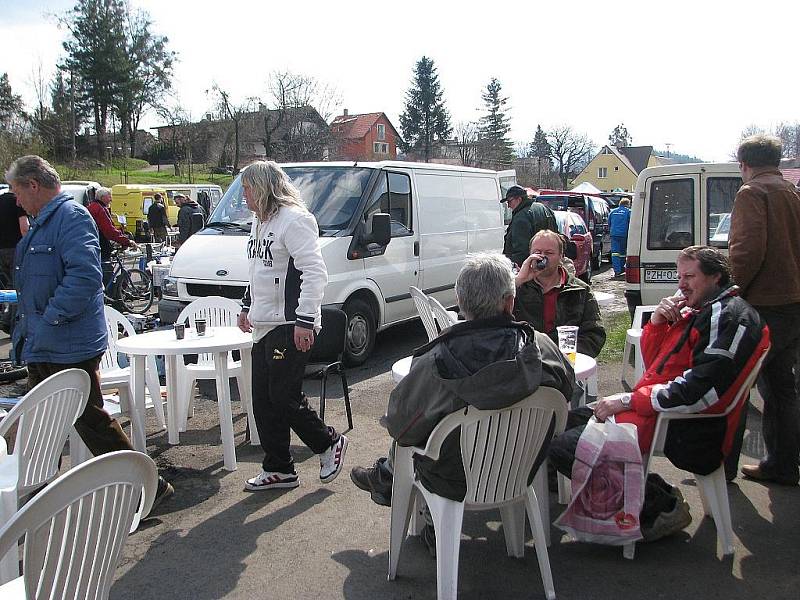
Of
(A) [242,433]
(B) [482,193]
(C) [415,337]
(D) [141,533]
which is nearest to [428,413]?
(D) [141,533]

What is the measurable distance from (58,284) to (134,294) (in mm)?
8817

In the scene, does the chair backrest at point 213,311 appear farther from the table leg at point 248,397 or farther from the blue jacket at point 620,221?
the blue jacket at point 620,221

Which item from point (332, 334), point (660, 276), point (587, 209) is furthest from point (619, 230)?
point (332, 334)

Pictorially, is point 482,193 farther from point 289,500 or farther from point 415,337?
point 289,500

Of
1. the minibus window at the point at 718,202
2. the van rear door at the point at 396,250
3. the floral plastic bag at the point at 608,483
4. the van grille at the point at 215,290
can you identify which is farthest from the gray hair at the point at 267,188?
the minibus window at the point at 718,202

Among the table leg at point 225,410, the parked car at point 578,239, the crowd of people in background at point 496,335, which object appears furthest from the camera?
the parked car at point 578,239

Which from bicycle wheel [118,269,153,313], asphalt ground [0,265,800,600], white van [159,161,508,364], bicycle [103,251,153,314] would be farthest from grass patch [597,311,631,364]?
bicycle wheel [118,269,153,313]

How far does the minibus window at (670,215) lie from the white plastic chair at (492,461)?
205 inches

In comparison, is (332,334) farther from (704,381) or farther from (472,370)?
(704,381)

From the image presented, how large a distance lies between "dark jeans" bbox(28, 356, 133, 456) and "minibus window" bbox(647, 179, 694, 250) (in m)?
5.94

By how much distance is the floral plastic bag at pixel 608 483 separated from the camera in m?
3.21

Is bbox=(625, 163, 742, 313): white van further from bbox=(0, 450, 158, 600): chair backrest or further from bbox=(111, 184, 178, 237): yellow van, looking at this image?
bbox=(111, 184, 178, 237): yellow van

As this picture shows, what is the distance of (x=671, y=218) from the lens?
7.71 m

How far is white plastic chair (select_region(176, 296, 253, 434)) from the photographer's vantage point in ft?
17.2
